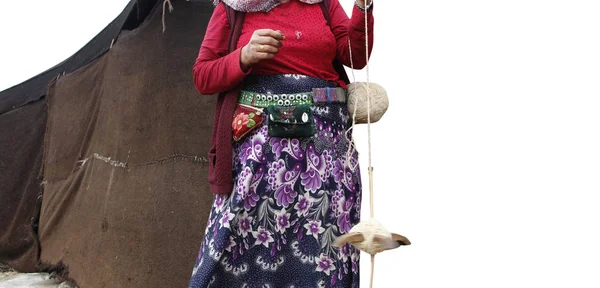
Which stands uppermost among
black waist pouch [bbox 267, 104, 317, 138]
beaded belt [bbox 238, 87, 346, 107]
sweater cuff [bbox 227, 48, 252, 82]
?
sweater cuff [bbox 227, 48, 252, 82]

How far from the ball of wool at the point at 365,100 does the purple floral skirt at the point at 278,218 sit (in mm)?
141

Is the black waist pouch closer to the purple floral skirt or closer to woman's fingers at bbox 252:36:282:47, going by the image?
the purple floral skirt

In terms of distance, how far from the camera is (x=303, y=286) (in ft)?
6.52

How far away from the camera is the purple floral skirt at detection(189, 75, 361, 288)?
1.97 m

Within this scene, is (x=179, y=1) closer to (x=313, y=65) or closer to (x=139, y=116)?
(x=139, y=116)

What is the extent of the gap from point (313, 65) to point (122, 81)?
1.17 meters

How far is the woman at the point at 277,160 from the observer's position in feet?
6.48

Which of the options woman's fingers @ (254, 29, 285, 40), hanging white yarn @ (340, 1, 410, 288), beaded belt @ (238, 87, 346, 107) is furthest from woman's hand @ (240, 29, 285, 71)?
hanging white yarn @ (340, 1, 410, 288)

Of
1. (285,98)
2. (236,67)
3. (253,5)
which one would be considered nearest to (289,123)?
(285,98)

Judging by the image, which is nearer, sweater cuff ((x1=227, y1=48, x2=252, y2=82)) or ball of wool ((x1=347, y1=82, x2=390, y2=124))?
sweater cuff ((x1=227, y1=48, x2=252, y2=82))

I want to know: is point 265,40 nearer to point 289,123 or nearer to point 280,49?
point 280,49

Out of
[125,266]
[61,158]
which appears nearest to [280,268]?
[125,266]

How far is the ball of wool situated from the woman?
2.6 inches

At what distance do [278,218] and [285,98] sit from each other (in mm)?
374
